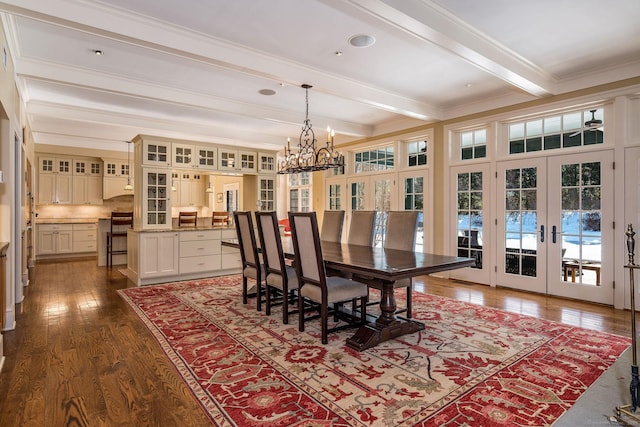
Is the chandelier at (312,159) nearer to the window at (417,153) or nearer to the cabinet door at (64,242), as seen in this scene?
the window at (417,153)

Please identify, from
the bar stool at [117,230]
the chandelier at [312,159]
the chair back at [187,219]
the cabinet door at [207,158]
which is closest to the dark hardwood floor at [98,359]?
the chair back at [187,219]

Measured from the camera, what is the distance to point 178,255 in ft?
19.4

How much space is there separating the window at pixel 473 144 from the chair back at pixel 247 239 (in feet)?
12.4

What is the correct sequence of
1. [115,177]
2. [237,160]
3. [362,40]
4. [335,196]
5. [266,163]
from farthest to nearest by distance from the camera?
[115,177] → [335,196] → [266,163] → [237,160] → [362,40]

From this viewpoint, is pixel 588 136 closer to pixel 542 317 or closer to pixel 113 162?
pixel 542 317

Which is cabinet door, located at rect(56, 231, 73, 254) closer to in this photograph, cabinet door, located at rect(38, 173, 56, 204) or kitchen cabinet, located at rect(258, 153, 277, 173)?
cabinet door, located at rect(38, 173, 56, 204)

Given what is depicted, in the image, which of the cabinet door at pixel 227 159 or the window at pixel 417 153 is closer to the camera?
the window at pixel 417 153

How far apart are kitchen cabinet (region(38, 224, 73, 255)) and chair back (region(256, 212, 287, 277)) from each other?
23.8ft

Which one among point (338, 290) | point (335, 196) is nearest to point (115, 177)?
point (335, 196)

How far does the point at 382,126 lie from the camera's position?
7.01 m

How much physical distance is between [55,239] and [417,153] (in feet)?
27.5

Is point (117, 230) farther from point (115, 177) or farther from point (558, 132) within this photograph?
point (558, 132)

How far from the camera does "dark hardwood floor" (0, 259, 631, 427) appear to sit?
2.03 metres

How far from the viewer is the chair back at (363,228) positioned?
14.4ft
